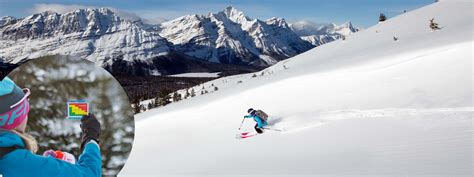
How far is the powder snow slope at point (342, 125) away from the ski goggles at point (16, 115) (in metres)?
6.19

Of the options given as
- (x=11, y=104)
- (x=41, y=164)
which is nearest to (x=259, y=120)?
(x=41, y=164)

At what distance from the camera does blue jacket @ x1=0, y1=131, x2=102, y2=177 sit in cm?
195

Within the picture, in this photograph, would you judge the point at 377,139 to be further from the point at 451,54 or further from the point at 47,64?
the point at 47,64

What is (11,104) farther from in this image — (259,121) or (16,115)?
(259,121)

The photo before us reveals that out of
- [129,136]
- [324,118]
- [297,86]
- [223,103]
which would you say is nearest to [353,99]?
[324,118]

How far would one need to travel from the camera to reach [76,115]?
2.24m

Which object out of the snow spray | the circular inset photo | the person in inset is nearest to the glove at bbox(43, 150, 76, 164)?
the circular inset photo

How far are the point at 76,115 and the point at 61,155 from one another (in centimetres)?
24

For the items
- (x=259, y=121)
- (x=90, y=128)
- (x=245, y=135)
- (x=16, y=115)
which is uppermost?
(x=16, y=115)

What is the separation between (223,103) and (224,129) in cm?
319

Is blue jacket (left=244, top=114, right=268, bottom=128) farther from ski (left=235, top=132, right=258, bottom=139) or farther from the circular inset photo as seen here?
the circular inset photo

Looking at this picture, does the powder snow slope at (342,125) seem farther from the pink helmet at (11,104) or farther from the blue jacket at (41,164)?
the pink helmet at (11,104)

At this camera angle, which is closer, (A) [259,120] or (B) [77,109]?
(B) [77,109]

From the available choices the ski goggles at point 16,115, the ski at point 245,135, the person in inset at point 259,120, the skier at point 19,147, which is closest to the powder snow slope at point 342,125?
the ski at point 245,135
